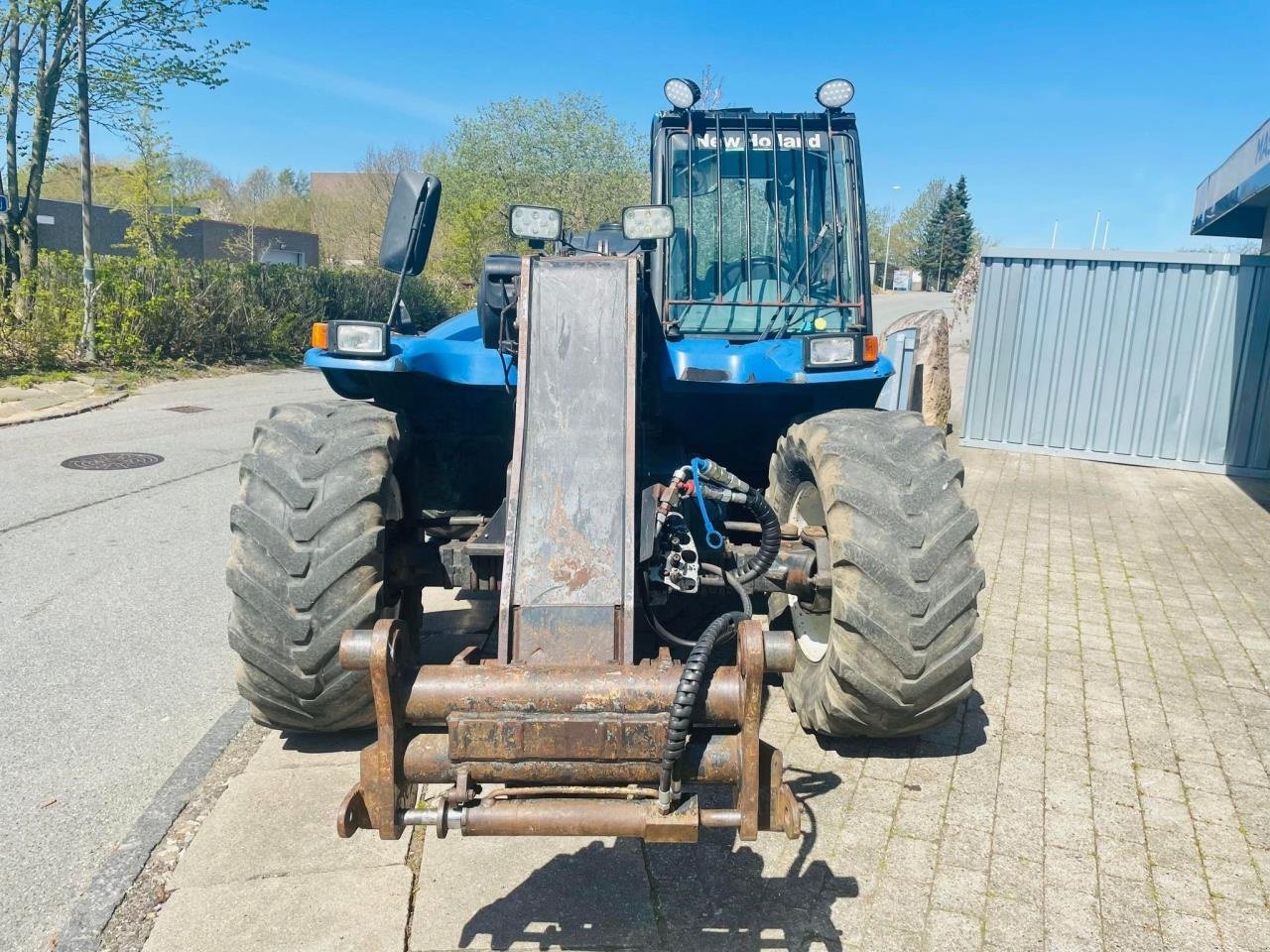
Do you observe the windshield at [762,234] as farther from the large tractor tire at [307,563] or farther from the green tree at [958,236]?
the green tree at [958,236]

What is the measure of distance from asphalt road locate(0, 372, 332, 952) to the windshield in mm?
3130

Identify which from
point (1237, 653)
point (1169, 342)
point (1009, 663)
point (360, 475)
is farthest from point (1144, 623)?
point (1169, 342)

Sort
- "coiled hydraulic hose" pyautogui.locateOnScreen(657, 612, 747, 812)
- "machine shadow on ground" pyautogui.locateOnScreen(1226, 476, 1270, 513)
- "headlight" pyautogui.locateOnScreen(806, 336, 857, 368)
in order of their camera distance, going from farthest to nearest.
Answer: "machine shadow on ground" pyautogui.locateOnScreen(1226, 476, 1270, 513)
"headlight" pyautogui.locateOnScreen(806, 336, 857, 368)
"coiled hydraulic hose" pyautogui.locateOnScreen(657, 612, 747, 812)

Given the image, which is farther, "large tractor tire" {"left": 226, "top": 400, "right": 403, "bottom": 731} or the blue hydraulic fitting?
the blue hydraulic fitting

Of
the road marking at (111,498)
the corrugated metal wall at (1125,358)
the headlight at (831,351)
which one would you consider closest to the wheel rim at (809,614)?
the headlight at (831,351)

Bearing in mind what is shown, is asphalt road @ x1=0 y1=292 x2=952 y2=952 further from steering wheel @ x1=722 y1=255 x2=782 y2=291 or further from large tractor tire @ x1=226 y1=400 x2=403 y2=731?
steering wheel @ x1=722 y1=255 x2=782 y2=291

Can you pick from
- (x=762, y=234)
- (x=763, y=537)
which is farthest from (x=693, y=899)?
(x=762, y=234)

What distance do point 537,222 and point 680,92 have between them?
2.18m

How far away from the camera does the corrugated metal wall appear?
11.0 meters

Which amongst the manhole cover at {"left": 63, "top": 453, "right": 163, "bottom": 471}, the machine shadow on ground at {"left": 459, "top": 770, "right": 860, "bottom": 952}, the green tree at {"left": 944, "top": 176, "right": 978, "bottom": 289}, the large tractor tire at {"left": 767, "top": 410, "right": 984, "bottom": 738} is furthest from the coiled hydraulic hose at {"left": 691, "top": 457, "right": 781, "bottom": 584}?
the green tree at {"left": 944, "top": 176, "right": 978, "bottom": 289}

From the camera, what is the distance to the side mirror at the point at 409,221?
12.7 ft

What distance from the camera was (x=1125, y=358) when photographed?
37.6 ft

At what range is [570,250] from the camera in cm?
414

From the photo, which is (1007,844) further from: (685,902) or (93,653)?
(93,653)
